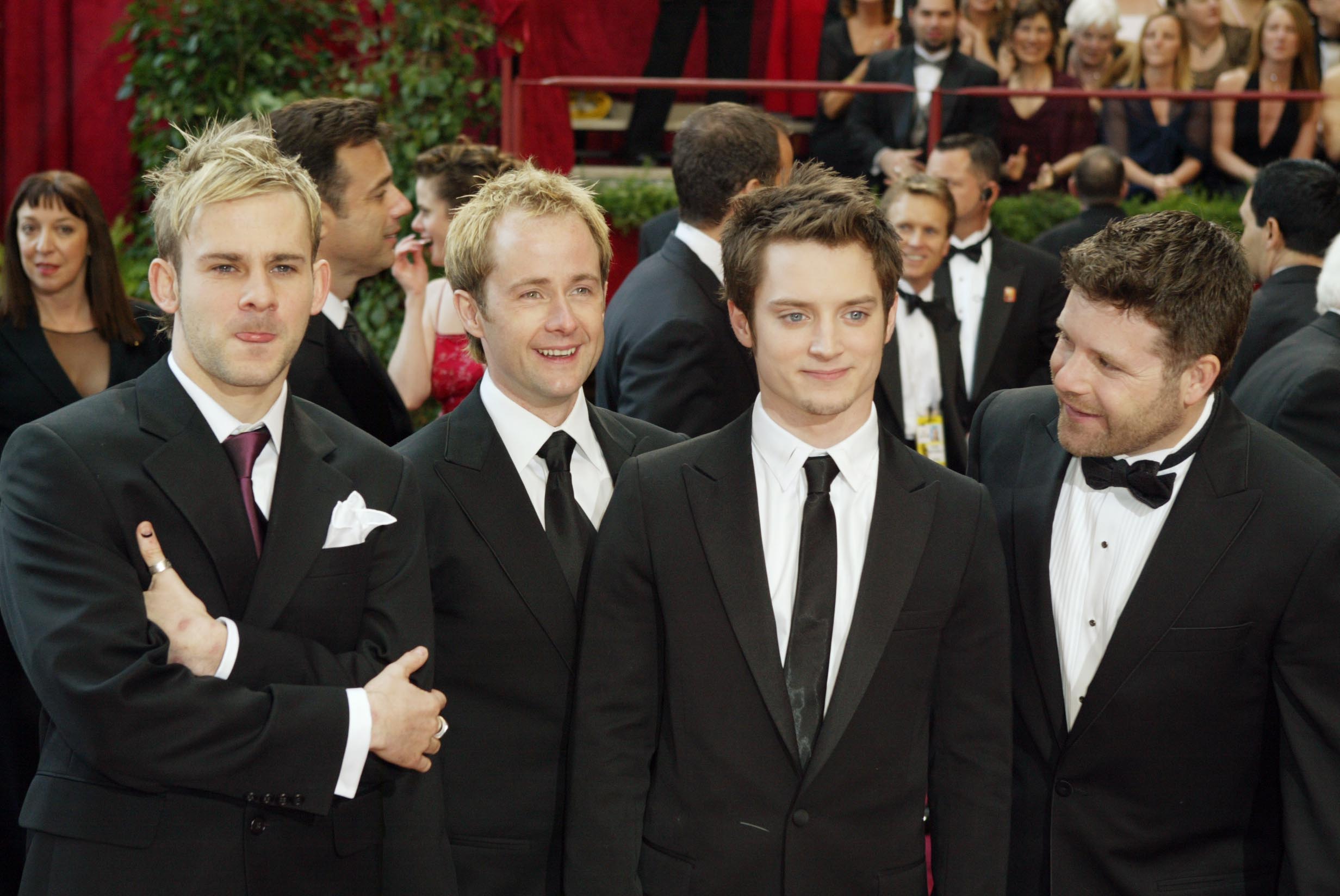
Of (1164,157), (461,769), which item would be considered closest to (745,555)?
(461,769)

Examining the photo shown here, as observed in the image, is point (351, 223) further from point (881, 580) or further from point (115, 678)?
point (881, 580)

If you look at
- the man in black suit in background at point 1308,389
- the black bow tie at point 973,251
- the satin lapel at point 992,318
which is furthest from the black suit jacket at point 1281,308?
the black bow tie at point 973,251

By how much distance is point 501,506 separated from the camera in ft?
8.20

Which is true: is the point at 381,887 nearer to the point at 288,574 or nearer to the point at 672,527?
the point at 288,574

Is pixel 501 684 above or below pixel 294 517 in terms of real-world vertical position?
below

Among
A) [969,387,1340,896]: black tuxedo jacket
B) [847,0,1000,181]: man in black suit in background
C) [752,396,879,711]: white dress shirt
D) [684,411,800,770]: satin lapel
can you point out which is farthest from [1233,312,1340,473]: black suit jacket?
[847,0,1000,181]: man in black suit in background

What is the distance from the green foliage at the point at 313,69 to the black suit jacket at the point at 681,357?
10.7 ft

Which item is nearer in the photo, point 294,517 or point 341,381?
point 294,517

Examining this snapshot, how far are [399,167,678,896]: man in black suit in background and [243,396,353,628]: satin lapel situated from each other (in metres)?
0.24

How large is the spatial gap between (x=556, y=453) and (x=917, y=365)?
2759 mm

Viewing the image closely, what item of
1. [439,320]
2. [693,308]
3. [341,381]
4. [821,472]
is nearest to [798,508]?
[821,472]

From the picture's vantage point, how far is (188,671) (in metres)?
2.06

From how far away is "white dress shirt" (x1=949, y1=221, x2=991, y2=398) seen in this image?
5.50m

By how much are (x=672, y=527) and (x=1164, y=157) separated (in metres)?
5.74
